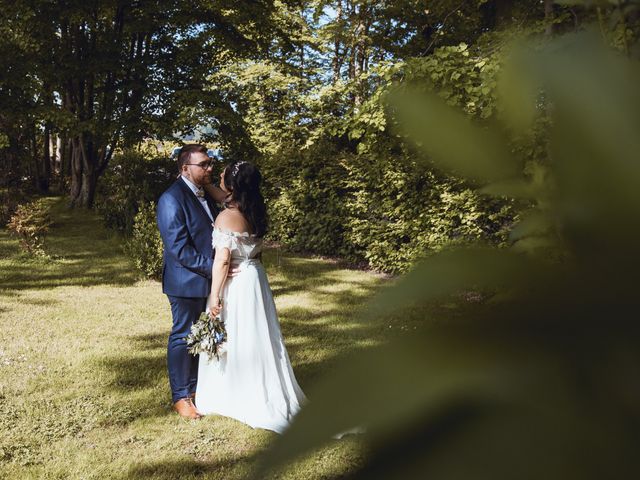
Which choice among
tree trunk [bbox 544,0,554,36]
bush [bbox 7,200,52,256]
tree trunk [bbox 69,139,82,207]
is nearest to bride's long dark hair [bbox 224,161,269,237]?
tree trunk [bbox 544,0,554,36]

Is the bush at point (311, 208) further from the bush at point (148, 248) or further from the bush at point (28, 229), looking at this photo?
the bush at point (28, 229)

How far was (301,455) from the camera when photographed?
0.18 meters

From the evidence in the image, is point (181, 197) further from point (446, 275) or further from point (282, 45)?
point (282, 45)

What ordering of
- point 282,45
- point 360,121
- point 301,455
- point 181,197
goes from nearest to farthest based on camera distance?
point 301,455 → point 181,197 → point 360,121 → point 282,45

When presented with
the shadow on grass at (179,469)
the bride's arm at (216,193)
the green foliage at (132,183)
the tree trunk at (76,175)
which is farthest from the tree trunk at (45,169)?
the shadow on grass at (179,469)

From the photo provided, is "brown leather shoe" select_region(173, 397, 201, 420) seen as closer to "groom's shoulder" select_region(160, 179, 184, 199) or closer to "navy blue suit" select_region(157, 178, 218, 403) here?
"navy blue suit" select_region(157, 178, 218, 403)

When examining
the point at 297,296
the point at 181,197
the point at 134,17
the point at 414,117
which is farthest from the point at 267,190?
the point at 414,117

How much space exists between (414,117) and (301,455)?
0.14 meters

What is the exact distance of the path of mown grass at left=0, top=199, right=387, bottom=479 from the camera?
3547 millimetres

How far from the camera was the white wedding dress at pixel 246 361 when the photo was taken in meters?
4.17

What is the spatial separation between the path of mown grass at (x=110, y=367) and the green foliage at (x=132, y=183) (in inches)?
119

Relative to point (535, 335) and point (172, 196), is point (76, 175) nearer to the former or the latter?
point (172, 196)

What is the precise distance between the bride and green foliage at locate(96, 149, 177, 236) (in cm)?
872

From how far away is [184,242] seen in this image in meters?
4.05
